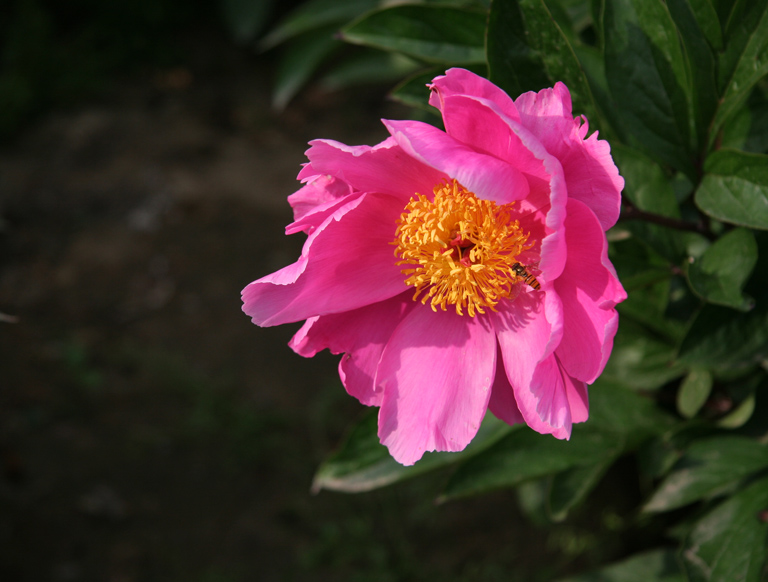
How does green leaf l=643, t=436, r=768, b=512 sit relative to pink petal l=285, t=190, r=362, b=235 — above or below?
below


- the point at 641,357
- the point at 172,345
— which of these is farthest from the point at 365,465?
the point at 172,345

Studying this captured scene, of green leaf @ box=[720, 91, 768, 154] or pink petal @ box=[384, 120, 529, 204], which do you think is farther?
green leaf @ box=[720, 91, 768, 154]

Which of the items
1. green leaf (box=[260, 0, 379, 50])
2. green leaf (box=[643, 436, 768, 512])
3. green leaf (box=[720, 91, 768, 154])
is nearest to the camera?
green leaf (box=[720, 91, 768, 154])

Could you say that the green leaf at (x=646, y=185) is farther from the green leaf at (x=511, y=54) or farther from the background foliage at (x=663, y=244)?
the green leaf at (x=511, y=54)

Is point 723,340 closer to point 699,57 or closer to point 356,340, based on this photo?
point 699,57

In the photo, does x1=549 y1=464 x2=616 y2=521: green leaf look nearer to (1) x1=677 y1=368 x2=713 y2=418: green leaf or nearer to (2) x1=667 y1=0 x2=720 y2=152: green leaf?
(1) x1=677 y1=368 x2=713 y2=418: green leaf

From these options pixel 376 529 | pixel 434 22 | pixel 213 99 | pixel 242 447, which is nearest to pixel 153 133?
pixel 213 99

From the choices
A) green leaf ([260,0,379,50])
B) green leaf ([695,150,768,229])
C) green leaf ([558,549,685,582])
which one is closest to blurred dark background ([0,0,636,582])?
green leaf ([558,549,685,582])
